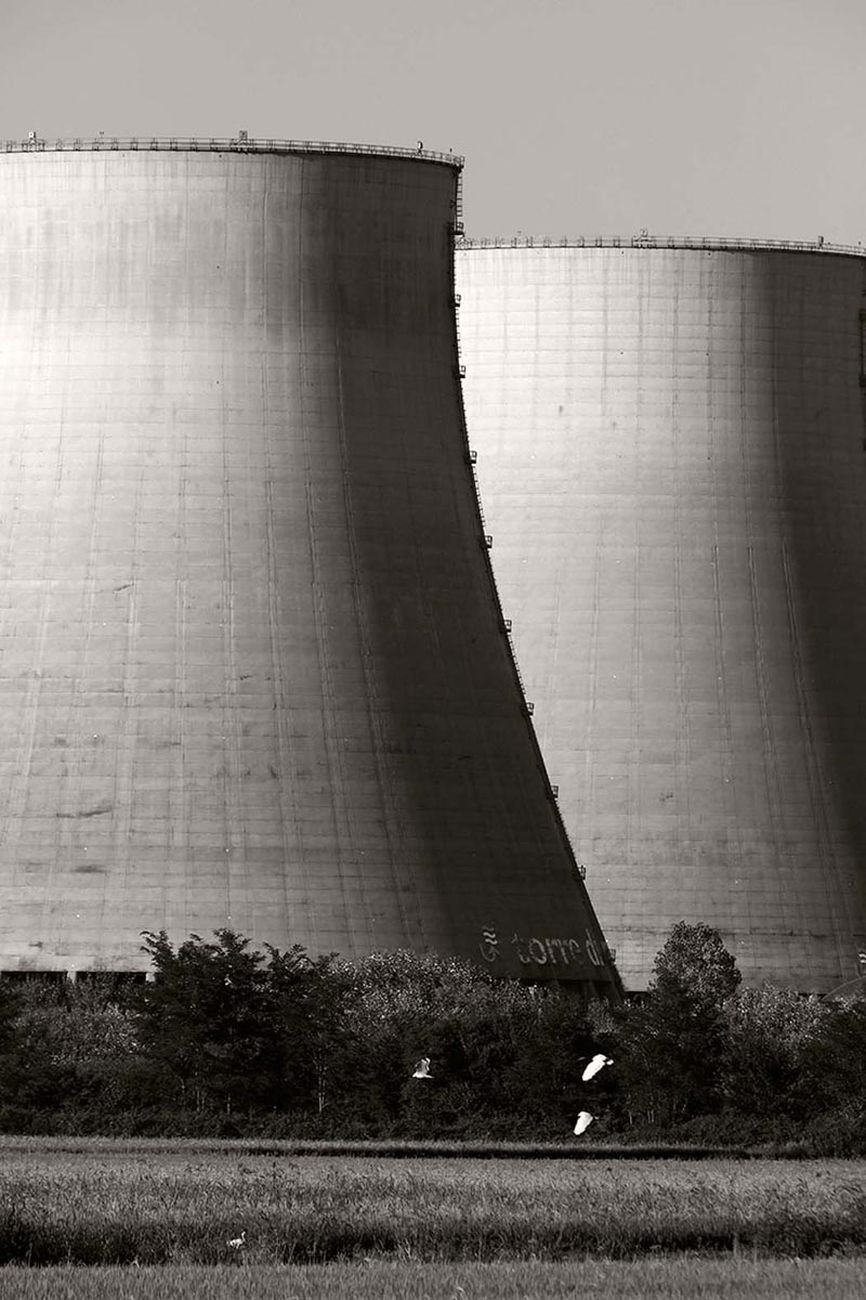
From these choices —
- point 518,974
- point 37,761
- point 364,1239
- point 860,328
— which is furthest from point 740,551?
point 364,1239

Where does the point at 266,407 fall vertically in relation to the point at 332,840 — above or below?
above

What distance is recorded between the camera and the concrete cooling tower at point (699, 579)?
38.3m

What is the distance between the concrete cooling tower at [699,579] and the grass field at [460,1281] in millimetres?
21277

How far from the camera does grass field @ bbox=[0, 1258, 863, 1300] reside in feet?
50.7

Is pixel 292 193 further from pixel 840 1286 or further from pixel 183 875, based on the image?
pixel 840 1286

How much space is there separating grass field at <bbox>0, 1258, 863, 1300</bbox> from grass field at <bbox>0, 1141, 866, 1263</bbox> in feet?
0.62

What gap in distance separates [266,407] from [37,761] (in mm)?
4646

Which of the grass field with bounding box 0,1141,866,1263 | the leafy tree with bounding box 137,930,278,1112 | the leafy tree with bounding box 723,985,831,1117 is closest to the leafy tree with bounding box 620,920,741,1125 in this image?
the leafy tree with bounding box 723,985,831,1117

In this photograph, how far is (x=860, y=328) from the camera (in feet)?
133

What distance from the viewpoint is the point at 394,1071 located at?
2930 cm

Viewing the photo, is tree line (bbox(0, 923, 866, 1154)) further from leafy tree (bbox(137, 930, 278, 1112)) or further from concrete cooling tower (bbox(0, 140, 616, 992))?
concrete cooling tower (bbox(0, 140, 616, 992))

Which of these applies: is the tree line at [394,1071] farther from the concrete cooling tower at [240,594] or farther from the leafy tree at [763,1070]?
the concrete cooling tower at [240,594]

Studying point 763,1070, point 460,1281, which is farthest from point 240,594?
point 460,1281

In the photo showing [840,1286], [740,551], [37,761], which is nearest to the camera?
[840,1286]
